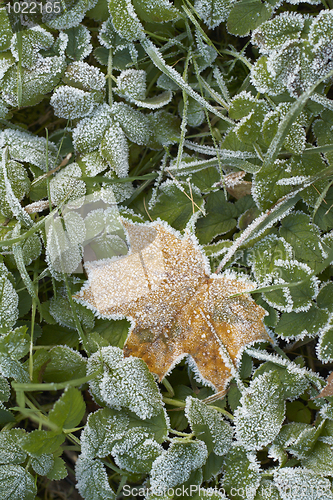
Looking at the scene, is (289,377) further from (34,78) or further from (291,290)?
(34,78)

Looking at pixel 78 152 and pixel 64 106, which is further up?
pixel 64 106

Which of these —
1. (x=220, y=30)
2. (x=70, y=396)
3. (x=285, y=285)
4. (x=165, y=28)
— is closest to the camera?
(x=70, y=396)

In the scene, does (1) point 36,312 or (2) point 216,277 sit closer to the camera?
(2) point 216,277

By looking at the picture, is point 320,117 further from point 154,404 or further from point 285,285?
point 154,404

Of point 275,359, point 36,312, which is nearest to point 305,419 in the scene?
point 275,359

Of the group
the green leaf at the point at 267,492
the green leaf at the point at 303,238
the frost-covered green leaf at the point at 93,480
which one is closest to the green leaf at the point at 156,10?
the green leaf at the point at 303,238

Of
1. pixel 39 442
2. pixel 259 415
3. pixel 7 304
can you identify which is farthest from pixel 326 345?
pixel 7 304
